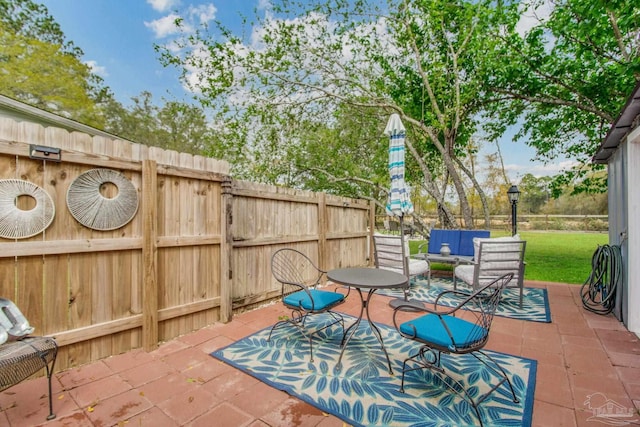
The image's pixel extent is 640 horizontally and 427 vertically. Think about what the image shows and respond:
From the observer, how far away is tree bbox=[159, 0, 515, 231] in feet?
22.4

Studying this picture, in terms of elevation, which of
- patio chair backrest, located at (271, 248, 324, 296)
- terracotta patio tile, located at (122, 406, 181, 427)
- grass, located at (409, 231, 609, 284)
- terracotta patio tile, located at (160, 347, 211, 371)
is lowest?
grass, located at (409, 231, 609, 284)

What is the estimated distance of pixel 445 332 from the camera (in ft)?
6.82

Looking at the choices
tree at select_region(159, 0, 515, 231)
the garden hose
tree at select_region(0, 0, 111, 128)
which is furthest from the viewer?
tree at select_region(0, 0, 111, 128)

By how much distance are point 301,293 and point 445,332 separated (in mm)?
1537

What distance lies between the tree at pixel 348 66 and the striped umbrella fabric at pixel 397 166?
3.15 m

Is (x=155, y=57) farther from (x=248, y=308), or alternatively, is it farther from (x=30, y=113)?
(x=248, y=308)

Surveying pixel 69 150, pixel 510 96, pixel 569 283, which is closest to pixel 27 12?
pixel 69 150

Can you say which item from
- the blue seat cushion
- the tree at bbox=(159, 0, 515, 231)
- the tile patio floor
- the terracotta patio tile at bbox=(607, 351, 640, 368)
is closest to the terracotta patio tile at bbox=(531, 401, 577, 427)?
the tile patio floor

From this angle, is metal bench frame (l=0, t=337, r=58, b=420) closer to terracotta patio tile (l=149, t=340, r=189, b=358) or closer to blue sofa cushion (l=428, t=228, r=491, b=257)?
terracotta patio tile (l=149, t=340, r=189, b=358)

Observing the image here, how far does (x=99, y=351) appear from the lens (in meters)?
2.52

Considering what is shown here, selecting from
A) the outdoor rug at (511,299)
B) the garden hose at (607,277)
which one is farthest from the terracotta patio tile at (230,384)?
the garden hose at (607,277)

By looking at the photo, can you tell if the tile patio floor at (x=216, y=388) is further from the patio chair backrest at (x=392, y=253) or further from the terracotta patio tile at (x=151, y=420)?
the patio chair backrest at (x=392, y=253)

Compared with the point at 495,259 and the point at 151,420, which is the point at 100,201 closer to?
the point at 151,420

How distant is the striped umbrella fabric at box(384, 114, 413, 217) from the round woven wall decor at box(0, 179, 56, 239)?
3771mm
